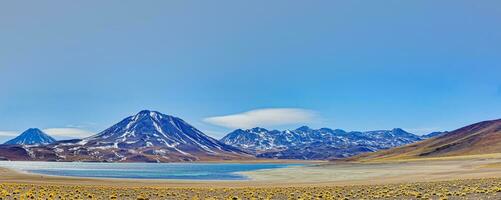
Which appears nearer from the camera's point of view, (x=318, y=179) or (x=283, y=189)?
(x=283, y=189)

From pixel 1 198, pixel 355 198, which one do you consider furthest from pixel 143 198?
pixel 355 198

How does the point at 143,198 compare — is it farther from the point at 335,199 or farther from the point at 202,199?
the point at 335,199

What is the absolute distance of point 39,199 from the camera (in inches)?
1310

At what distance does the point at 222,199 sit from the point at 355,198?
1165cm

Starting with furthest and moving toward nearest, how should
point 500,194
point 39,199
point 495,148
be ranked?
point 495,148
point 39,199
point 500,194

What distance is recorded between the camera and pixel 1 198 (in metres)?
33.3

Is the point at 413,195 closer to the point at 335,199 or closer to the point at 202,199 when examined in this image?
the point at 335,199

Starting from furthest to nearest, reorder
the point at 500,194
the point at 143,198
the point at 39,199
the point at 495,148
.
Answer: the point at 495,148
the point at 143,198
the point at 39,199
the point at 500,194

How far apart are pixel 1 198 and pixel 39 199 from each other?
309 cm

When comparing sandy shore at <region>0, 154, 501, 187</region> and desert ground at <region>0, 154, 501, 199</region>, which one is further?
sandy shore at <region>0, 154, 501, 187</region>

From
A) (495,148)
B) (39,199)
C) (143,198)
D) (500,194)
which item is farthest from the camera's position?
(495,148)

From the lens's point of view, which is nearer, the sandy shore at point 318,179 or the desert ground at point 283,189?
the desert ground at point 283,189

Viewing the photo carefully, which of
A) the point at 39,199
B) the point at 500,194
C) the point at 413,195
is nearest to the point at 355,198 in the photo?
the point at 413,195

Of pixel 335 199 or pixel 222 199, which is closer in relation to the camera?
pixel 335 199
